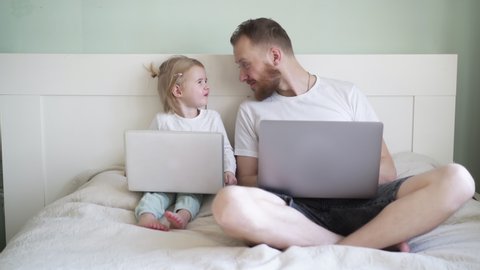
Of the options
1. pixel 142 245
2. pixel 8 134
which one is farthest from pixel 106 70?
pixel 142 245

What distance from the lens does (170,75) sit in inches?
57.2

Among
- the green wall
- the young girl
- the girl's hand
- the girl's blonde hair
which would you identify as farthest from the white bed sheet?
the green wall

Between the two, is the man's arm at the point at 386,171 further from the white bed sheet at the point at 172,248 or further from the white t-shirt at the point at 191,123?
the white t-shirt at the point at 191,123

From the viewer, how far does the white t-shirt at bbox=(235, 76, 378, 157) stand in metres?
1.35

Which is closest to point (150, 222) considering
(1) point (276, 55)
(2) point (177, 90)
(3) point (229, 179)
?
(3) point (229, 179)

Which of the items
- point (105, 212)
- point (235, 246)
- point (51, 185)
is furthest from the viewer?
point (51, 185)

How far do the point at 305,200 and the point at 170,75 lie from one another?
674 mm

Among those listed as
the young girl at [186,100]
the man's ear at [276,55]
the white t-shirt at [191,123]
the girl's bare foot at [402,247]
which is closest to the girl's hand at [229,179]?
the young girl at [186,100]

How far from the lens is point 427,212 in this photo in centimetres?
87

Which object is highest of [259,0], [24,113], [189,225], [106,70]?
[259,0]

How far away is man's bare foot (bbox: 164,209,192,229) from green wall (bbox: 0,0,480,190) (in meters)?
0.73

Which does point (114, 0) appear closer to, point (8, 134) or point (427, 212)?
point (8, 134)

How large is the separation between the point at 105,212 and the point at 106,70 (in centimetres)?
63

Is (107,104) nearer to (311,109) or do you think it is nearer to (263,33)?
(263,33)
